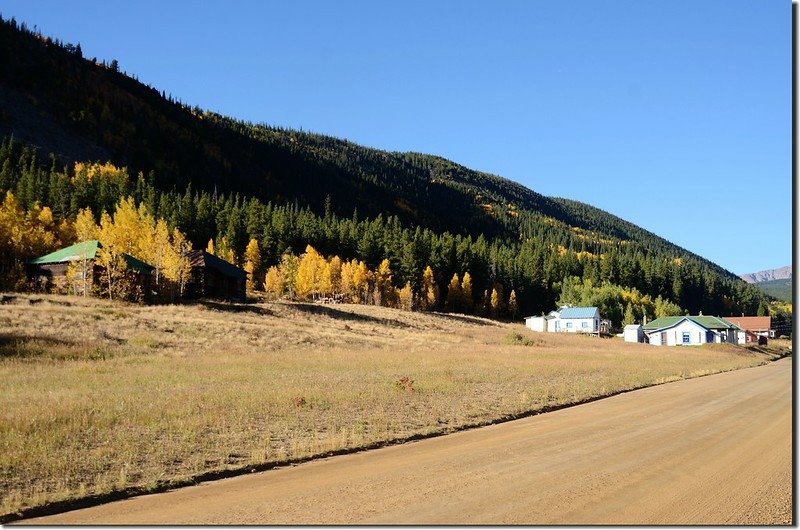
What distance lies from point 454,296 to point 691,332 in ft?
155

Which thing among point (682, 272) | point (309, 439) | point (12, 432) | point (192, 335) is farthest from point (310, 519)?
point (682, 272)

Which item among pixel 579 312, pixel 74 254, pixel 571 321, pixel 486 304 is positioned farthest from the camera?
pixel 486 304

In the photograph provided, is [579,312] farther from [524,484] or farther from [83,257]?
[524,484]

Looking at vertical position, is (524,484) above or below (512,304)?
below

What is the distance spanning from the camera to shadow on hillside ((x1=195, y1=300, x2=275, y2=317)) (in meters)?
65.3

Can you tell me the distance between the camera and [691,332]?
298 feet

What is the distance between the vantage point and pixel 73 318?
152 ft

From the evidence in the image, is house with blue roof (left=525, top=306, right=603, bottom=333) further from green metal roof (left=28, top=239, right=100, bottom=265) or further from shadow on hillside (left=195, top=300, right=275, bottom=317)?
green metal roof (left=28, top=239, right=100, bottom=265)

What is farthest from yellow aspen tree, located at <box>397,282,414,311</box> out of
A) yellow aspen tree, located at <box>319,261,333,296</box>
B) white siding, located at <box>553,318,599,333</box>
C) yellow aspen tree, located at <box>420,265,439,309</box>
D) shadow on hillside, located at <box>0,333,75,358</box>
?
shadow on hillside, located at <box>0,333,75,358</box>

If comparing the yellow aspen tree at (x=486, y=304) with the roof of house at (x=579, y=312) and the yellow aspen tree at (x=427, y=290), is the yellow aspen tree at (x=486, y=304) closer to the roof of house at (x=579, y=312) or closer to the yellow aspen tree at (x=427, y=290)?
the yellow aspen tree at (x=427, y=290)

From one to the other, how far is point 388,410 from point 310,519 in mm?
11087

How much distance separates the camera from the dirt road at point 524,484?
9227 millimetres

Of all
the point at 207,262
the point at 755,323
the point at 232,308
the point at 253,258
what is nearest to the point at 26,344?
the point at 232,308

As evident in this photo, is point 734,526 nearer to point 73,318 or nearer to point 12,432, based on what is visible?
point 12,432
